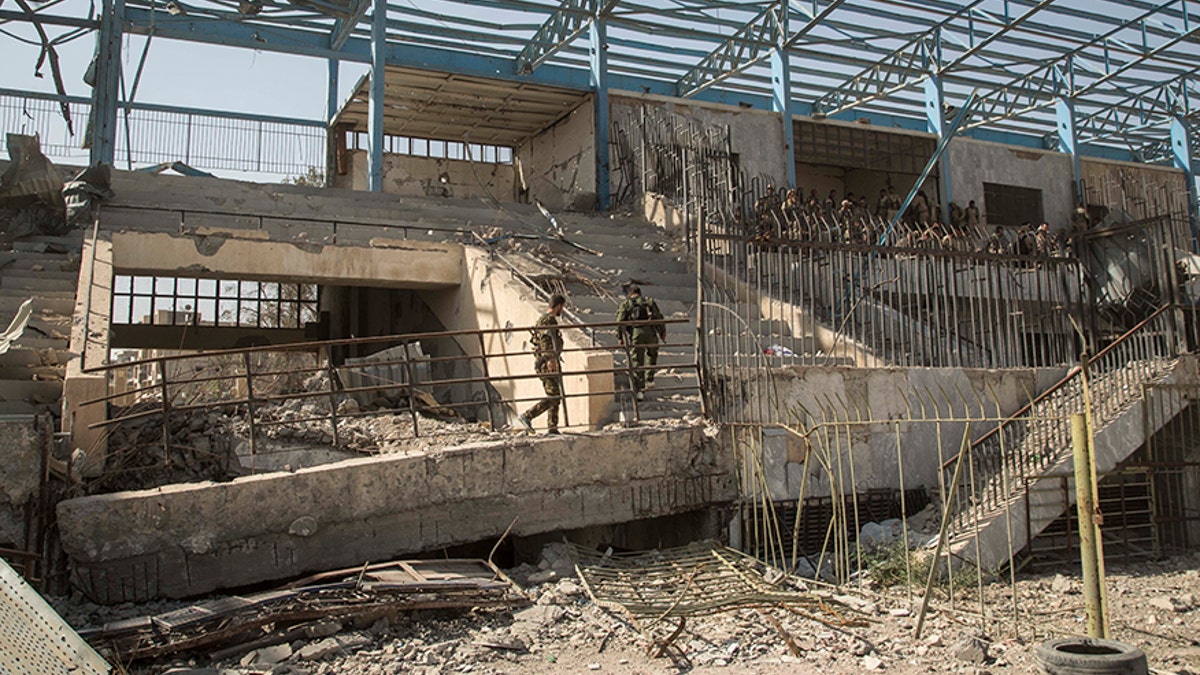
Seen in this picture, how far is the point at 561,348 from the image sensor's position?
1077cm

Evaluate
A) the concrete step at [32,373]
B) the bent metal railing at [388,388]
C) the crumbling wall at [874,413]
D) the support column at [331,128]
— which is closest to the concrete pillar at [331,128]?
the support column at [331,128]

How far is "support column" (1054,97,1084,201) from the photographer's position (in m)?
25.3

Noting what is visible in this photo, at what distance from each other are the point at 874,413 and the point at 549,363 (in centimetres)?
372

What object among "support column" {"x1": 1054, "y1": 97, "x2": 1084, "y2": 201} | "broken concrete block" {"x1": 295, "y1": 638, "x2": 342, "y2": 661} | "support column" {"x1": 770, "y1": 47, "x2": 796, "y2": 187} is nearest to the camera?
"broken concrete block" {"x1": 295, "y1": 638, "x2": 342, "y2": 661}

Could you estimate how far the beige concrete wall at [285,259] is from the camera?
12.8 metres

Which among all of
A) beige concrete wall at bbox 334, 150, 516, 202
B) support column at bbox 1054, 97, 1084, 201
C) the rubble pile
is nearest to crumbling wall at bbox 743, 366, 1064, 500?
the rubble pile

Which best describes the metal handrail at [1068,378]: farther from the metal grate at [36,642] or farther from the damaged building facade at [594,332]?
the metal grate at [36,642]

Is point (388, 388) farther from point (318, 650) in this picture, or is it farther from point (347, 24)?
point (347, 24)

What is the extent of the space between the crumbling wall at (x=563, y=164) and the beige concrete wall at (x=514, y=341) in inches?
260

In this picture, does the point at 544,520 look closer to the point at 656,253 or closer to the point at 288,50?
the point at 656,253

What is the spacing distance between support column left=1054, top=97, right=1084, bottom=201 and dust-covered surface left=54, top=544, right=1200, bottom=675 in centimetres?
2034

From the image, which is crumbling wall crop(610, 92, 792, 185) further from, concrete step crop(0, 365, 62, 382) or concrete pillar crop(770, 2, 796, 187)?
concrete step crop(0, 365, 62, 382)

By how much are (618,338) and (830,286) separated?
2957 mm

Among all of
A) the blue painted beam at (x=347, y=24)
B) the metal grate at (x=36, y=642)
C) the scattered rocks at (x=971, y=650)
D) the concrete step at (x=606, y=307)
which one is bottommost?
the scattered rocks at (x=971, y=650)
